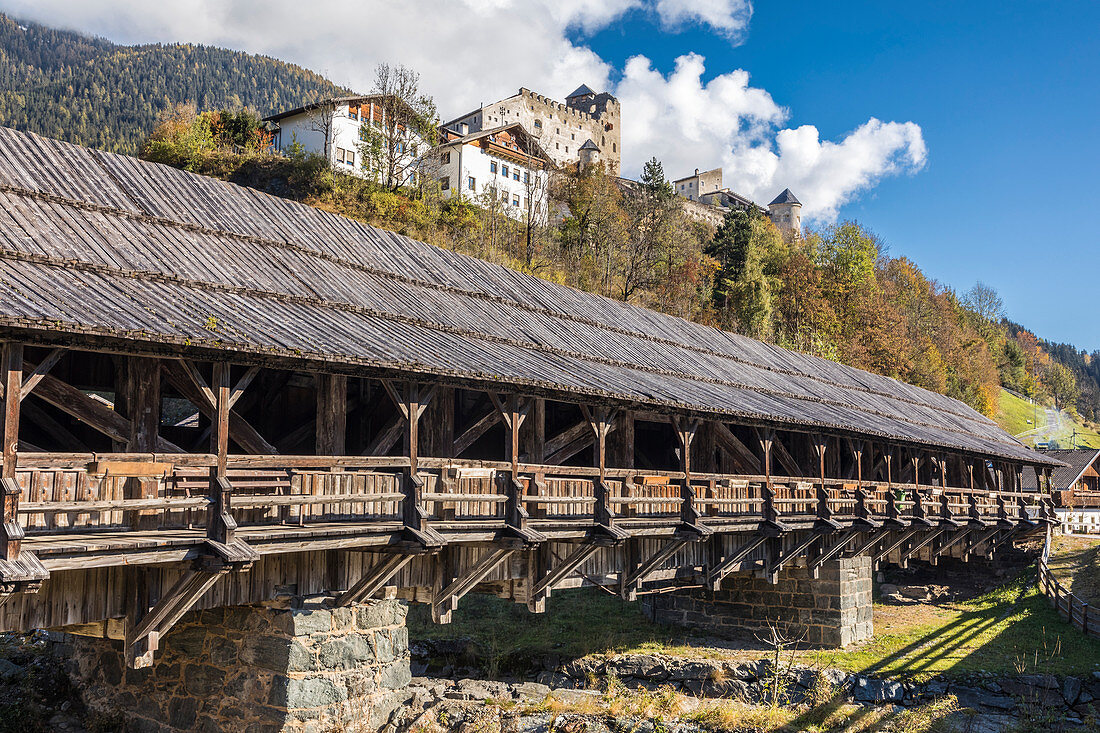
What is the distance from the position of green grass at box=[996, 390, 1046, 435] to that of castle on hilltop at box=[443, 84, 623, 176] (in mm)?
40379

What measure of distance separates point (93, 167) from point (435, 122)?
29.4 meters

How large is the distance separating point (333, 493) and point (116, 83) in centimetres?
11167

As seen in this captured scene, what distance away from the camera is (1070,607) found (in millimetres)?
24234

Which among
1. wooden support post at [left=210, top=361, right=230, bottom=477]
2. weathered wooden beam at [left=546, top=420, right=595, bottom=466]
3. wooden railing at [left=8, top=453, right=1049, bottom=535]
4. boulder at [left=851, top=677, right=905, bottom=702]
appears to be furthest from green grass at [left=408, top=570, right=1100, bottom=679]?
wooden support post at [left=210, top=361, right=230, bottom=477]

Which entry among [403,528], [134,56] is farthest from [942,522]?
[134,56]

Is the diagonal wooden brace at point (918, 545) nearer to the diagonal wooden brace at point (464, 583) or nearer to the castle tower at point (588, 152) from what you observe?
the diagonal wooden brace at point (464, 583)

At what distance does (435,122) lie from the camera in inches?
1688

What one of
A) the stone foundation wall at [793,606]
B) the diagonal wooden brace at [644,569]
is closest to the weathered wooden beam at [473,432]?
the diagonal wooden brace at [644,569]

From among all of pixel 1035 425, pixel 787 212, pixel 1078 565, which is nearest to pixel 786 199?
pixel 787 212

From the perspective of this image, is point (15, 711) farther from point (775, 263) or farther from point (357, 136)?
point (775, 263)

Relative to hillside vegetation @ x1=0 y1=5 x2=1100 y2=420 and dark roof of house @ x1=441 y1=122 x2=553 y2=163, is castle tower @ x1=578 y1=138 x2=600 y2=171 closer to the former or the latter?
hillside vegetation @ x1=0 y1=5 x2=1100 y2=420

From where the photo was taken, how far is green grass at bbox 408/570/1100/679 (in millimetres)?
20578

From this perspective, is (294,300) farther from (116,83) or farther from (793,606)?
(116,83)

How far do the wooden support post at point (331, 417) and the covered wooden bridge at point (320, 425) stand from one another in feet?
0.10
